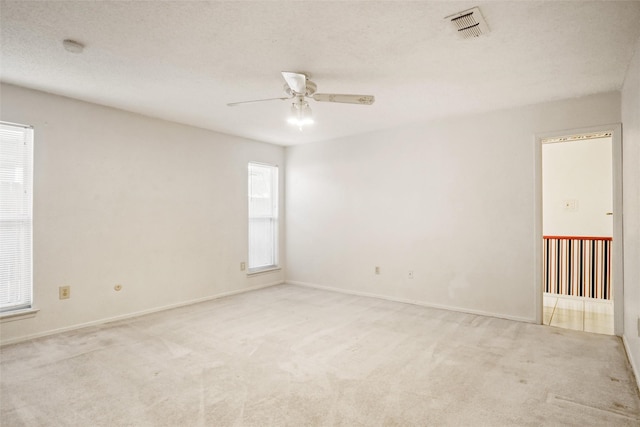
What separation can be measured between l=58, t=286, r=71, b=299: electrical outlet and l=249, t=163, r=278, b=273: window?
2.46 m

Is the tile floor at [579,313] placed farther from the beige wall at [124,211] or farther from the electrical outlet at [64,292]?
the electrical outlet at [64,292]

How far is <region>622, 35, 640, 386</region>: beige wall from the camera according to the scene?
2445 mm

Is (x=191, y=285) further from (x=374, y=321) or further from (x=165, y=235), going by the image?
(x=374, y=321)

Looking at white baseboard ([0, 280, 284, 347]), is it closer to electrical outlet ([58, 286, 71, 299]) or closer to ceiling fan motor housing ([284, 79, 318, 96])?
electrical outlet ([58, 286, 71, 299])

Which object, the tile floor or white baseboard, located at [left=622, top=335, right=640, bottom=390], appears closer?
white baseboard, located at [left=622, top=335, right=640, bottom=390]

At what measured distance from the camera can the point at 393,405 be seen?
2133 millimetres

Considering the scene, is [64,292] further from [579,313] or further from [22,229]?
[579,313]

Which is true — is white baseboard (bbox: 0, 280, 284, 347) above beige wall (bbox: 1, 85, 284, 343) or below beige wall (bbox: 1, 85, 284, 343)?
below

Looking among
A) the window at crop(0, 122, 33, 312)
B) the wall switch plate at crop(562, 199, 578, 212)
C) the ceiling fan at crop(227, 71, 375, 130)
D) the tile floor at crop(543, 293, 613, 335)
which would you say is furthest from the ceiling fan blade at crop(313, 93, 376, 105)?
the wall switch plate at crop(562, 199, 578, 212)

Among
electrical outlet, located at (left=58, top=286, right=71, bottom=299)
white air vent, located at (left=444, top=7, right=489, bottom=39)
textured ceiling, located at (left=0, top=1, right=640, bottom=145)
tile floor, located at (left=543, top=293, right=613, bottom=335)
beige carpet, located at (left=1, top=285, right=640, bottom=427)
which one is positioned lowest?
tile floor, located at (left=543, top=293, right=613, bottom=335)

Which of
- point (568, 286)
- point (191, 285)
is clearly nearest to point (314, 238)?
point (191, 285)

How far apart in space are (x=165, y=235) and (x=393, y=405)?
3.48 m

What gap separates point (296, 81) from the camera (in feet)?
8.95

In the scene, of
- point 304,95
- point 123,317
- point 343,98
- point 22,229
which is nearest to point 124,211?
point 22,229
